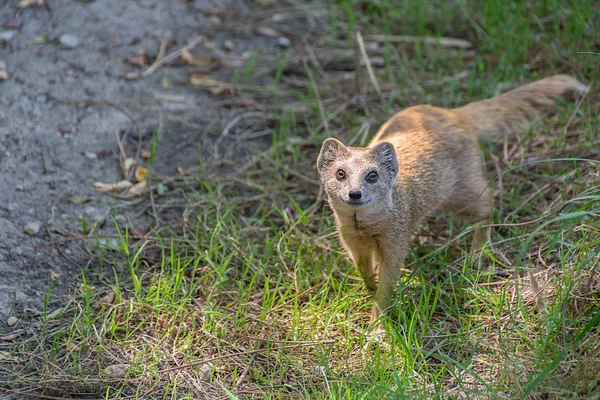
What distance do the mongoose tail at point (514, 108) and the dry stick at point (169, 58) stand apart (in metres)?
2.65

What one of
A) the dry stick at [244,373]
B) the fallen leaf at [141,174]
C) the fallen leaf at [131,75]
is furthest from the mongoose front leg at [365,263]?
the fallen leaf at [131,75]

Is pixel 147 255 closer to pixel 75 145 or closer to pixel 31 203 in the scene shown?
pixel 31 203

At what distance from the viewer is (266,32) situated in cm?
685

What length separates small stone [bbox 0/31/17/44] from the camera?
5.97 meters

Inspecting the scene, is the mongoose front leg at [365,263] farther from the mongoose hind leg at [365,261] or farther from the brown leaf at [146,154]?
the brown leaf at [146,154]

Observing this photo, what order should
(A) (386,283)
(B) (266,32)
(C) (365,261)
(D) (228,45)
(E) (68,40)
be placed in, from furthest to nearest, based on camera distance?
(B) (266,32)
(D) (228,45)
(E) (68,40)
(C) (365,261)
(A) (386,283)

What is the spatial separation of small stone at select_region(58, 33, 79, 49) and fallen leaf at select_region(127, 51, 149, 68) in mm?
459

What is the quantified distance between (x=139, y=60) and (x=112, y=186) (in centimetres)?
163

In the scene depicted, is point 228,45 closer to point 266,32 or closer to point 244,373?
point 266,32

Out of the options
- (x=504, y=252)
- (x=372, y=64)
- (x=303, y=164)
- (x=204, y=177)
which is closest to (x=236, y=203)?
(x=204, y=177)

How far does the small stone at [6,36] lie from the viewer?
5.97 m

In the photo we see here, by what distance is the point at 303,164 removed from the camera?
5.38 meters

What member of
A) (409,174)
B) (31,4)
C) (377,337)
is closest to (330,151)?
(409,174)

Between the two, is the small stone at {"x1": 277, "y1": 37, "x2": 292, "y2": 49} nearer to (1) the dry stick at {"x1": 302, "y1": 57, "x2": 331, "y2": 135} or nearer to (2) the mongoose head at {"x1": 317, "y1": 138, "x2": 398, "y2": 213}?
(1) the dry stick at {"x1": 302, "y1": 57, "x2": 331, "y2": 135}
